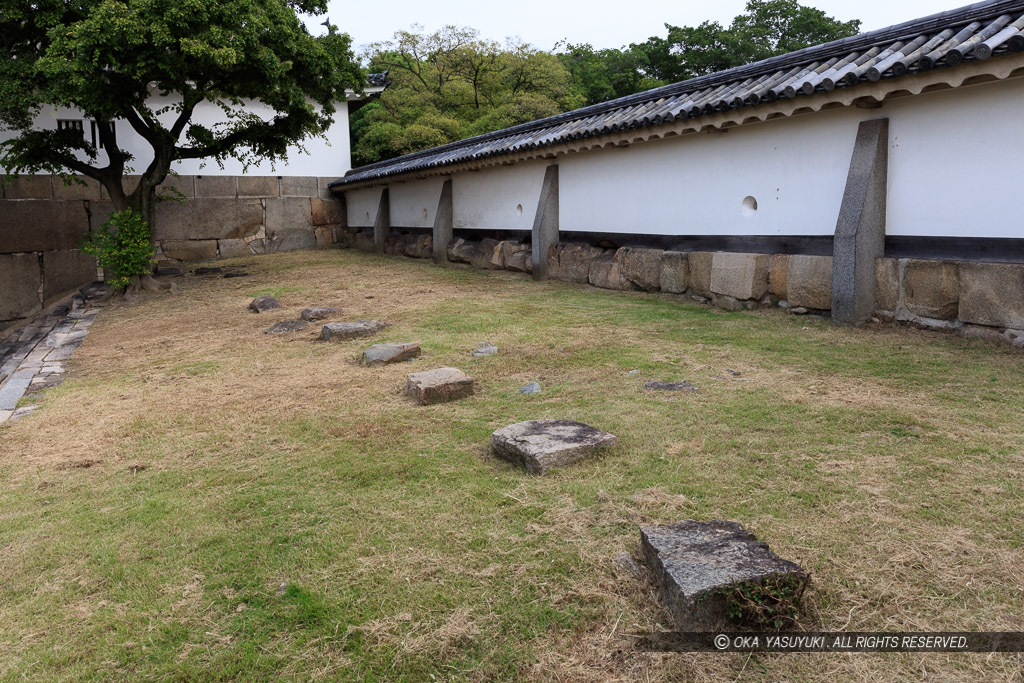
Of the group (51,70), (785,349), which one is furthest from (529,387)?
(51,70)

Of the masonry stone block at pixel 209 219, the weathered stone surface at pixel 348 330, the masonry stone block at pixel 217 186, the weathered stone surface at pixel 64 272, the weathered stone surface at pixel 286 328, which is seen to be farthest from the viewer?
the masonry stone block at pixel 217 186

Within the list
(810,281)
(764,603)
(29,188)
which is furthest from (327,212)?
(764,603)

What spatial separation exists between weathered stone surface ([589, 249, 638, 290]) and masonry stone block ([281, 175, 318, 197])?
36.5 feet

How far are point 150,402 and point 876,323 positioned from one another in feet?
20.0

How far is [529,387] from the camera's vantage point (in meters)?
4.85

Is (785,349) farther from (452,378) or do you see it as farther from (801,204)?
(452,378)

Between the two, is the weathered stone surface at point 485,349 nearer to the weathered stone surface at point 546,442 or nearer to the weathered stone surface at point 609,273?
the weathered stone surface at point 546,442

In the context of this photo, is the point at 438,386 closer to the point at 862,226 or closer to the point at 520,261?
the point at 862,226

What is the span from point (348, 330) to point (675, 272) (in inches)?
159

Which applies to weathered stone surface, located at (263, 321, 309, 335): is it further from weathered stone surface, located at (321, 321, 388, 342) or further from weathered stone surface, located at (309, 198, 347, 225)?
weathered stone surface, located at (309, 198, 347, 225)

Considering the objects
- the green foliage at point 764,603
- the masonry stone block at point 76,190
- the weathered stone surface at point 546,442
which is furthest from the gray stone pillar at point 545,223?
the masonry stone block at point 76,190

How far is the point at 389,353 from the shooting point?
578 centimetres

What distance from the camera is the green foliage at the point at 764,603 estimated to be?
2.10m

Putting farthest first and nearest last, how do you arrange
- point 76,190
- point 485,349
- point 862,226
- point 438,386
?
point 76,190
point 862,226
point 485,349
point 438,386
